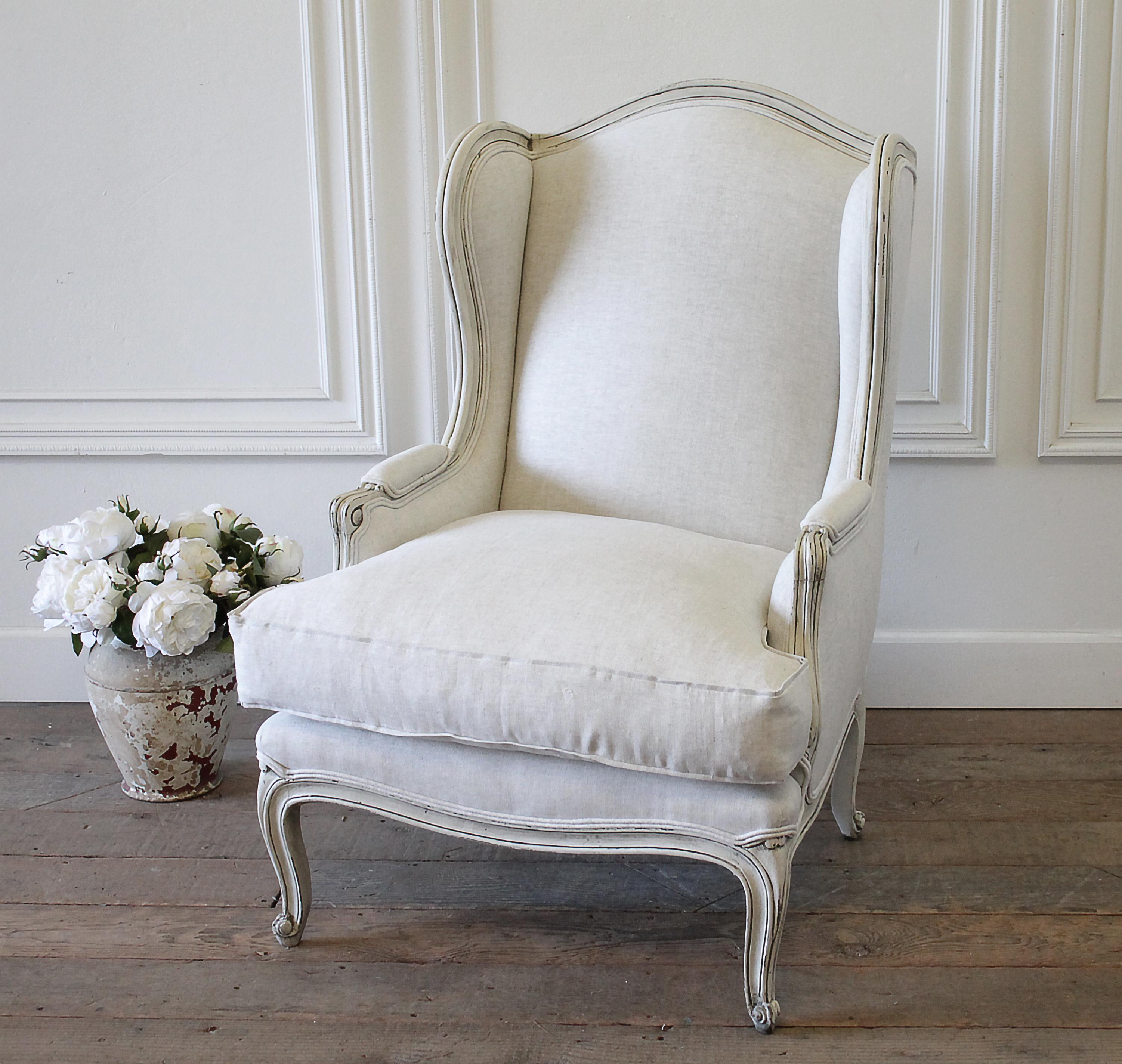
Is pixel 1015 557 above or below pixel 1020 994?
above

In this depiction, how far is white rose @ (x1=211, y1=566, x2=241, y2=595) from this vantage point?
5.17 ft

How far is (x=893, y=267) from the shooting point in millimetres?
1331

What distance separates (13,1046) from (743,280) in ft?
4.36

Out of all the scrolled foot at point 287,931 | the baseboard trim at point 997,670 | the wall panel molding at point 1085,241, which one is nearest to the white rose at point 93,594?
the scrolled foot at point 287,931

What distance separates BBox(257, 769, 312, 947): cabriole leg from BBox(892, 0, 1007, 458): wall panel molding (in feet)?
4.22

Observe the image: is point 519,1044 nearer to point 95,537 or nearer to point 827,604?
point 827,604

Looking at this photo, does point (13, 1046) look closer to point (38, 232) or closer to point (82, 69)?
point (38, 232)

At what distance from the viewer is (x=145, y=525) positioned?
64.7 inches

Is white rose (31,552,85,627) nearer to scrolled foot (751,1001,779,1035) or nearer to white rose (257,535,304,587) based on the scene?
white rose (257,535,304,587)

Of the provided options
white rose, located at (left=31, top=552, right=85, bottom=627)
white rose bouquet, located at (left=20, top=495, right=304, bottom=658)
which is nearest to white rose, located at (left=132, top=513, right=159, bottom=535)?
white rose bouquet, located at (left=20, top=495, right=304, bottom=658)

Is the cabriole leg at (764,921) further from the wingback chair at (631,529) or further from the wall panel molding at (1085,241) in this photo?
the wall panel molding at (1085,241)

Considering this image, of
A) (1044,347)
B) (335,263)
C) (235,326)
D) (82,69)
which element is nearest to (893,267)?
(1044,347)

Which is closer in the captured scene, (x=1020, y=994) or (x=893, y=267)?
(x=1020, y=994)

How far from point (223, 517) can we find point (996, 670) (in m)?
1.49
